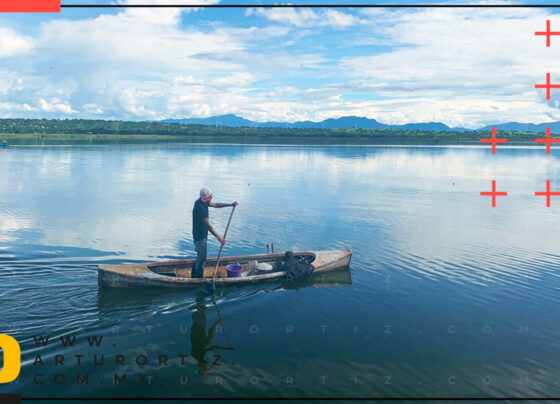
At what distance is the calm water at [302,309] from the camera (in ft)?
32.4

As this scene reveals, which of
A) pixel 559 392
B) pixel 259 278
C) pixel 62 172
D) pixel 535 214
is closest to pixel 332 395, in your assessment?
pixel 559 392

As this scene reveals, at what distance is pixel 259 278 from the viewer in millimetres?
15414

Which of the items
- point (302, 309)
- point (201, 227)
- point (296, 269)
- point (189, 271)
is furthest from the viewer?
point (296, 269)

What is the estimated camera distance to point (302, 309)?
13.8m

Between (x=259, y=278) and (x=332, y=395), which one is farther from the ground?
(x=259, y=278)

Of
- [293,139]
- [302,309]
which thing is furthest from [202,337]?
[293,139]

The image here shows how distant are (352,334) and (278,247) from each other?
9.17 meters

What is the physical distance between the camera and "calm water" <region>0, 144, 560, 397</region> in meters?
9.88

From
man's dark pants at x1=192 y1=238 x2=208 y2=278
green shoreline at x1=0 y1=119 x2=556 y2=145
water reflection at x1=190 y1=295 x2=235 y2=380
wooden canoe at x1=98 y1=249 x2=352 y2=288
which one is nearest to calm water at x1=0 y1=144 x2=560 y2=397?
water reflection at x1=190 y1=295 x2=235 y2=380

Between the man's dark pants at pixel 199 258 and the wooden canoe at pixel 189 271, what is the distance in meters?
0.38

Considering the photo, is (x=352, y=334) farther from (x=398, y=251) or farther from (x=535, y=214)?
(x=535, y=214)

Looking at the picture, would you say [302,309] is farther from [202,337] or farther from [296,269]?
[202,337]

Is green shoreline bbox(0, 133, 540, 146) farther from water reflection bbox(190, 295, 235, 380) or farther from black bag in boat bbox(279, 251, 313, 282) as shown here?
water reflection bbox(190, 295, 235, 380)

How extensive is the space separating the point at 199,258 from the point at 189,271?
1304 millimetres
